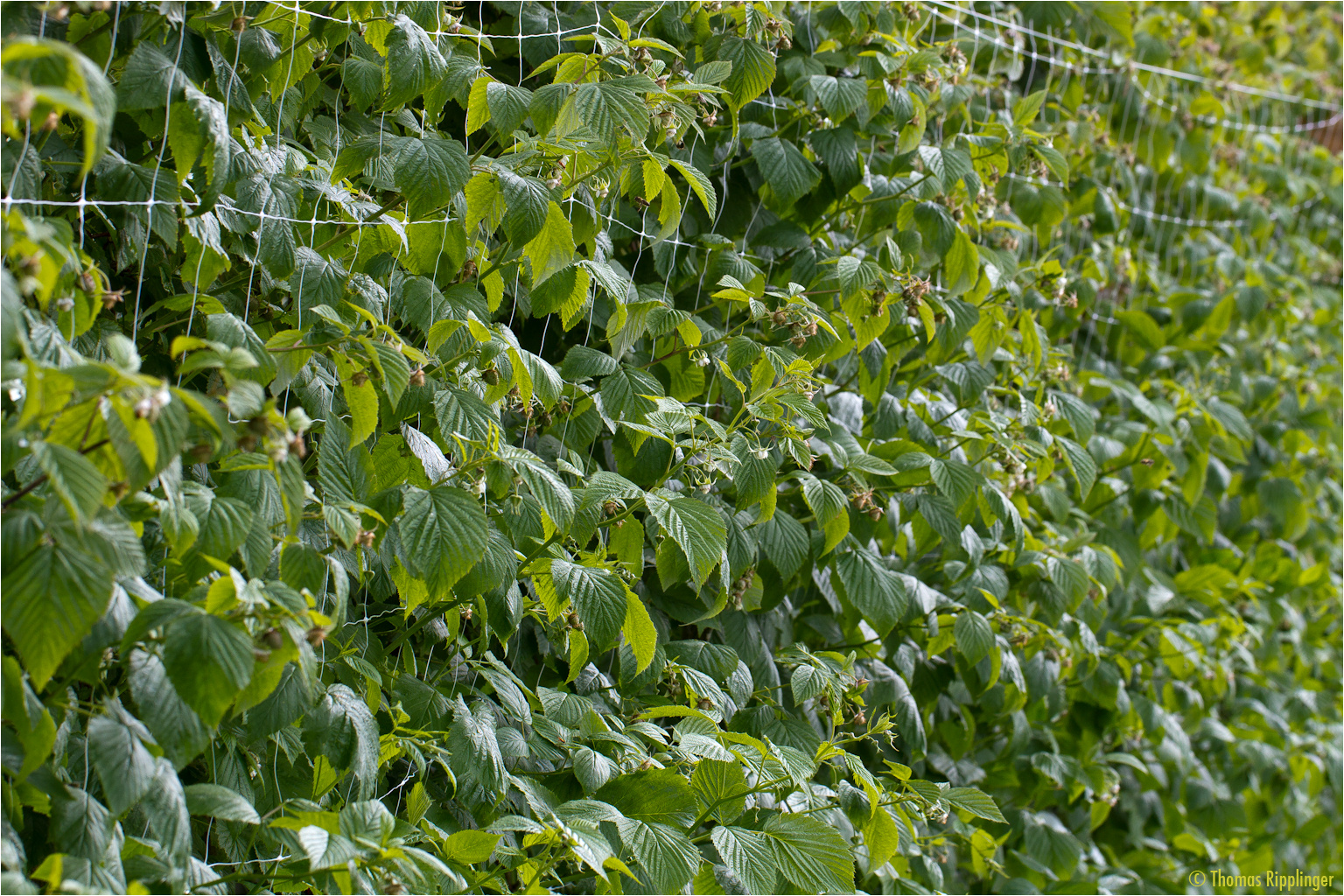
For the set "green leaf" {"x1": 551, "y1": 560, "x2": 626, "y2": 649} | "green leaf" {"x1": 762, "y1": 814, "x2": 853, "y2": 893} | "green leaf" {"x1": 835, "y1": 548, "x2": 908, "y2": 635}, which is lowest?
"green leaf" {"x1": 762, "y1": 814, "x2": 853, "y2": 893}

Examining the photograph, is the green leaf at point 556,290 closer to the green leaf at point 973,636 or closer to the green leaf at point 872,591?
the green leaf at point 872,591

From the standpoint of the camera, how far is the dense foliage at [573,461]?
2.98 ft

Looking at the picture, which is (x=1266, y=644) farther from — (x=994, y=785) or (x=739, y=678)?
(x=739, y=678)

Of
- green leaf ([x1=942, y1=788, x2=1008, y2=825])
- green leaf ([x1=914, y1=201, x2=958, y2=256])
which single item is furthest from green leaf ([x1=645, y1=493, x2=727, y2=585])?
green leaf ([x1=914, y1=201, x2=958, y2=256])

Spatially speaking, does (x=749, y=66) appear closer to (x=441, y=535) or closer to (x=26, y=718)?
(x=441, y=535)

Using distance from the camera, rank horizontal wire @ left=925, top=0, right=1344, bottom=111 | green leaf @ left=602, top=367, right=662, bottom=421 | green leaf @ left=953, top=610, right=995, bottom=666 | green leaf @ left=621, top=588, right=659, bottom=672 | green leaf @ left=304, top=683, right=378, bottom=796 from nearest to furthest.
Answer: green leaf @ left=304, top=683, right=378, bottom=796 < green leaf @ left=621, top=588, right=659, bottom=672 < green leaf @ left=602, top=367, right=662, bottom=421 < green leaf @ left=953, top=610, right=995, bottom=666 < horizontal wire @ left=925, top=0, right=1344, bottom=111

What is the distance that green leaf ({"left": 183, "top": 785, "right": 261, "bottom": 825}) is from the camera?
992mm

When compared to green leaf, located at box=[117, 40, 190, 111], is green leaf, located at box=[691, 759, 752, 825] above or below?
below

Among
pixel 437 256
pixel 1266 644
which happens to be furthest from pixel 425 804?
pixel 1266 644

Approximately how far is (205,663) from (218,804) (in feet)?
0.74

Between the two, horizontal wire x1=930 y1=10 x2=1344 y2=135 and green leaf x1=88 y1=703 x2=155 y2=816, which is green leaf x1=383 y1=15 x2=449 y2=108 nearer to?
green leaf x1=88 y1=703 x2=155 y2=816

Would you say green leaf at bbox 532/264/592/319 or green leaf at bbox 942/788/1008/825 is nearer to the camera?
green leaf at bbox 532/264/592/319

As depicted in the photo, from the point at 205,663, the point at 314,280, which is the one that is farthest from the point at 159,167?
the point at 205,663

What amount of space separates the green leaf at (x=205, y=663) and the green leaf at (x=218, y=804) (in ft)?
0.57
